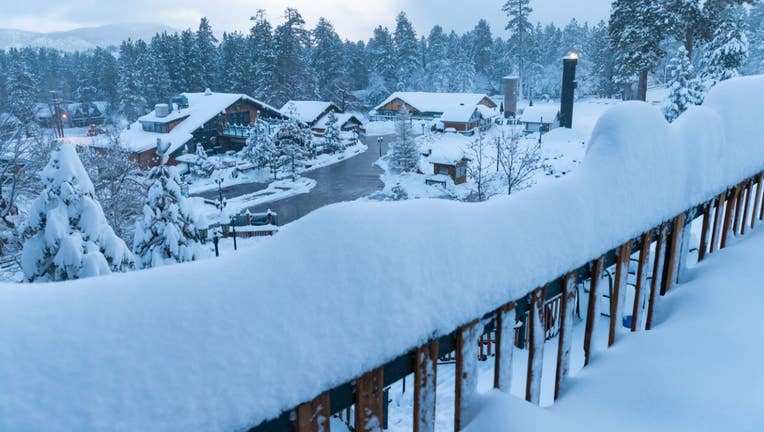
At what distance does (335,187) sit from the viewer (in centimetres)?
3522

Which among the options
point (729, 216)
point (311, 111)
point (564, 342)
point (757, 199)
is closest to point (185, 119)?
point (311, 111)

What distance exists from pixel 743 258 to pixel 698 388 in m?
1.89

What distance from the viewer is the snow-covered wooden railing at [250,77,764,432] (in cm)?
171

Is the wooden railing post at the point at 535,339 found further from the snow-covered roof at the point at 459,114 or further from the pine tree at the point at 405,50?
the pine tree at the point at 405,50

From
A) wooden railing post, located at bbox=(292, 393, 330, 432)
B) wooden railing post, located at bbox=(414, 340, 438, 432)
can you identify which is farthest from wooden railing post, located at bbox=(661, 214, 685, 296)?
wooden railing post, located at bbox=(292, 393, 330, 432)

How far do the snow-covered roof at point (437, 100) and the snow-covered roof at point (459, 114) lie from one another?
118 inches

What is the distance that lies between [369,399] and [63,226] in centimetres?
1219

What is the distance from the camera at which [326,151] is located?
47688mm

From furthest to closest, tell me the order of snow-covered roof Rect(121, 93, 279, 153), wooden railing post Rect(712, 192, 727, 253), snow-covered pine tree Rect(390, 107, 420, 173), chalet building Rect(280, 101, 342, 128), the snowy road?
chalet building Rect(280, 101, 342, 128), snow-covered roof Rect(121, 93, 279, 153), snow-covered pine tree Rect(390, 107, 420, 173), the snowy road, wooden railing post Rect(712, 192, 727, 253)

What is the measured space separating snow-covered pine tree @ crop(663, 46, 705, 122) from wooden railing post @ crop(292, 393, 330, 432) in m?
33.3

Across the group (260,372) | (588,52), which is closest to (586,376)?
(260,372)

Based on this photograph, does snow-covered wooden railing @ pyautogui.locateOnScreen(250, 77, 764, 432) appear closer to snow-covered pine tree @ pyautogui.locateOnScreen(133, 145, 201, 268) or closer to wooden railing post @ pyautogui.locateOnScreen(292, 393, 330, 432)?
wooden railing post @ pyautogui.locateOnScreen(292, 393, 330, 432)

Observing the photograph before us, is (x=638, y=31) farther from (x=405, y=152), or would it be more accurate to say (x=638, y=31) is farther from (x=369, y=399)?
(x=369, y=399)

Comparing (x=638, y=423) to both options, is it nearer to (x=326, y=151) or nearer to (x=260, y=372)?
(x=260, y=372)
